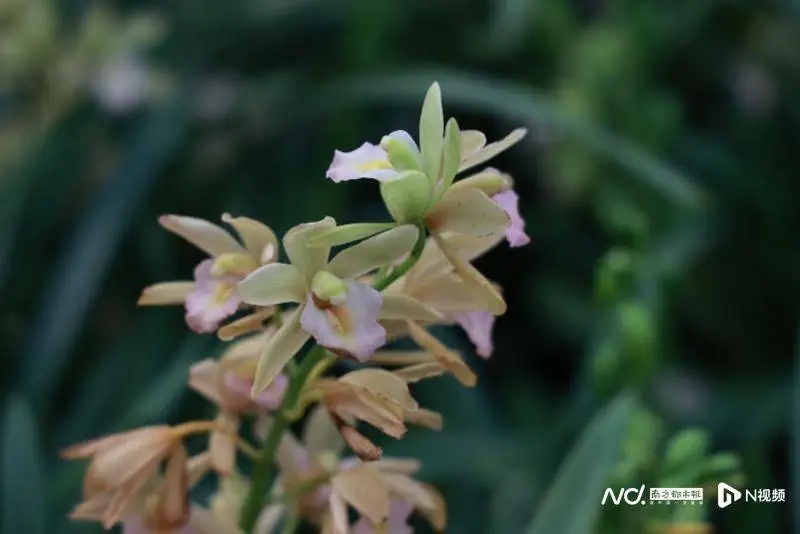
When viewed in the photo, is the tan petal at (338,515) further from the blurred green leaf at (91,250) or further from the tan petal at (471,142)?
the blurred green leaf at (91,250)

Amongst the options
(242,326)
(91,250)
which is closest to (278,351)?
(242,326)

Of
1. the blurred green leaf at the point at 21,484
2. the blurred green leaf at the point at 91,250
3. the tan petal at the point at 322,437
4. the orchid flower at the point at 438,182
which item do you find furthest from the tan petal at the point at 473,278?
the blurred green leaf at the point at 91,250

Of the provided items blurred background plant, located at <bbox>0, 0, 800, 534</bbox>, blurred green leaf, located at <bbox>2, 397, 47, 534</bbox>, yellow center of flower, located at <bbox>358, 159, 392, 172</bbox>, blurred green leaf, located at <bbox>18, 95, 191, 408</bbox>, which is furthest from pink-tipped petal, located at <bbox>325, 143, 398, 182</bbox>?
blurred green leaf, located at <bbox>18, 95, 191, 408</bbox>

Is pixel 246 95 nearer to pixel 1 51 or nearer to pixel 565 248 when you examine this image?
pixel 1 51

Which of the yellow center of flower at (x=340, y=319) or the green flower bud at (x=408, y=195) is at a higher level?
the green flower bud at (x=408, y=195)

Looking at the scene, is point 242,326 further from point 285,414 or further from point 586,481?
point 586,481

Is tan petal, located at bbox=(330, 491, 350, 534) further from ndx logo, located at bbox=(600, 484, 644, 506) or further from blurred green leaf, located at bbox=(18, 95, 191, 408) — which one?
blurred green leaf, located at bbox=(18, 95, 191, 408)
